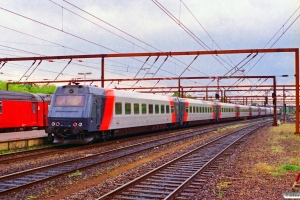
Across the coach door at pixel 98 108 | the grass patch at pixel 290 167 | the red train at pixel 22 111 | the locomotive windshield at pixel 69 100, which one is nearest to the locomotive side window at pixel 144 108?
the coach door at pixel 98 108

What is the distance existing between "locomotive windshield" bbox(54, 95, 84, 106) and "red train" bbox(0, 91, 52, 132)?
22.1ft

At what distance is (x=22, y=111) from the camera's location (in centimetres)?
2694

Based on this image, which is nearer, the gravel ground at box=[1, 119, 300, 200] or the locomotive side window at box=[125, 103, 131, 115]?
the gravel ground at box=[1, 119, 300, 200]

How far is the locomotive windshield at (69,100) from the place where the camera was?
1908cm

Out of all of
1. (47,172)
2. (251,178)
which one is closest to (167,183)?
(251,178)

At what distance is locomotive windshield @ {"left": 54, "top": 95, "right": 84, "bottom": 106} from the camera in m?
19.1

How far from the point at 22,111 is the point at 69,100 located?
29.8 ft

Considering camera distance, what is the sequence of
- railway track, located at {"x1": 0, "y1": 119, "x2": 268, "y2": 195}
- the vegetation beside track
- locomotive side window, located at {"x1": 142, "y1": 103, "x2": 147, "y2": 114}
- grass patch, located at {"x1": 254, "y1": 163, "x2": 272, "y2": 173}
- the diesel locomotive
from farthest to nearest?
locomotive side window, located at {"x1": 142, "y1": 103, "x2": 147, "y2": 114}
the diesel locomotive
grass patch, located at {"x1": 254, "y1": 163, "x2": 272, "y2": 173}
railway track, located at {"x1": 0, "y1": 119, "x2": 268, "y2": 195}
the vegetation beside track

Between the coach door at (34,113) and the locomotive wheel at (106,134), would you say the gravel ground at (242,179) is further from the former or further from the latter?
the coach door at (34,113)

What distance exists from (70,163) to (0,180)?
11.3 feet

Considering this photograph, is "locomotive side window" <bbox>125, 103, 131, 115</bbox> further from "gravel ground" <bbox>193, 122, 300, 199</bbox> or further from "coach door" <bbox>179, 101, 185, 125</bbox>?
"coach door" <bbox>179, 101, 185, 125</bbox>

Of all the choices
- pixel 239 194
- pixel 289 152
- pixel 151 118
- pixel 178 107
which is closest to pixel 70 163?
pixel 239 194

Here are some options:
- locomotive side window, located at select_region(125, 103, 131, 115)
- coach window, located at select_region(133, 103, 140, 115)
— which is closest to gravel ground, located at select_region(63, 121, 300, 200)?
locomotive side window, located at select_region(125, 103, 131, 115)

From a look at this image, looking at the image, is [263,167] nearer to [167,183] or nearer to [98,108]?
[167,183]
